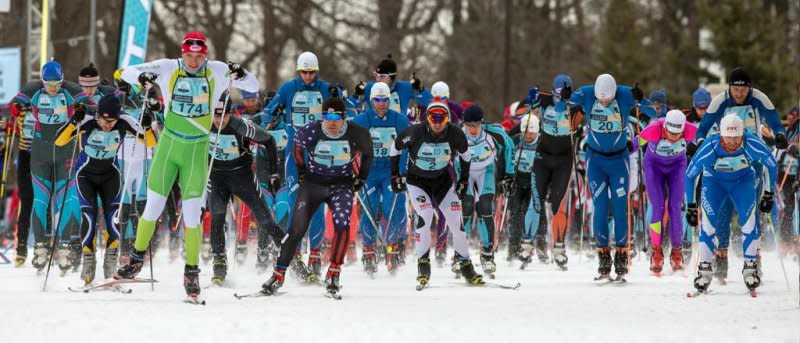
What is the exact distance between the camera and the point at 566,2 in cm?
4788

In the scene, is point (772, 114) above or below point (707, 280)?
above

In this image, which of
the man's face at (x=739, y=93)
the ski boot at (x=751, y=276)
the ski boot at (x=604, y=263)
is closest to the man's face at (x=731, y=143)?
the man's face at (x=739, y=93)

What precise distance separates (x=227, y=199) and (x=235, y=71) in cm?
234

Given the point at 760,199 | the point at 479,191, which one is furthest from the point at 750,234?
the point at 479,191

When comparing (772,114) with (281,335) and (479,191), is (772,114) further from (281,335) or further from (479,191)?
(281,335)

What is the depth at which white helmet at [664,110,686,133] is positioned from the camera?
51.0 feet

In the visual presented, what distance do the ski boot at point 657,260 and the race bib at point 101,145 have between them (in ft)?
18.8

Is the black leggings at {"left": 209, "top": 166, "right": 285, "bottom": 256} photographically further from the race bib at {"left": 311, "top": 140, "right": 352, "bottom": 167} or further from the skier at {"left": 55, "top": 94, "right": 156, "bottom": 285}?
the race bib at {"left": 311, "top": 140, "right": 352, "bottom": 167}

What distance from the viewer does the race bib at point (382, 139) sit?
50.1 feet

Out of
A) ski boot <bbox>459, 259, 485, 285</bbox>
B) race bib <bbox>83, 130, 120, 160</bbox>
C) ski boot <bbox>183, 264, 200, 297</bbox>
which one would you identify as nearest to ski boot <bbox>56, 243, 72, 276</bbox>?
race bib <bbox>83, 130, 120, 160</bbox>

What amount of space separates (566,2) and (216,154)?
35.0 metres

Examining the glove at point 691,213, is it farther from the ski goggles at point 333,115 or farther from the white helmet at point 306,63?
the white helmet at point 306,63

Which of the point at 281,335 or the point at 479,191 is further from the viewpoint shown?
the point at 479,191

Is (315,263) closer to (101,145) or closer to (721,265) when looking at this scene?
(101,145)
